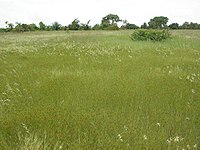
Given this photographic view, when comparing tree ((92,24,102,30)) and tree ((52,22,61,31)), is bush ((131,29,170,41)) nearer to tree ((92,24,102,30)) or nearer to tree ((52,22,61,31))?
tree ((92,24,102,30))

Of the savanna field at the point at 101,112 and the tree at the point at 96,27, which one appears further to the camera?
the tree at the point at 96,27

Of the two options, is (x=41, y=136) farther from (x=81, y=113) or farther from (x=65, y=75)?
(x=65, y=75)

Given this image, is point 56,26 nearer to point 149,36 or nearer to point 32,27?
point 32,27

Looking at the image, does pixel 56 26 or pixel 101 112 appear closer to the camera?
pixel 101 112

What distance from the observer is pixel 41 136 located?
3934mm

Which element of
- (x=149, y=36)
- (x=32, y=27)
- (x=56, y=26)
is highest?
(x=149, y=36)

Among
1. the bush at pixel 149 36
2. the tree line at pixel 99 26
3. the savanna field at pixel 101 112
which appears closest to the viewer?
the savanna field at pixel 101 112

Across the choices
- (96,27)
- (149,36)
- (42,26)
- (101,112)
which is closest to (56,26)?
(42,26)

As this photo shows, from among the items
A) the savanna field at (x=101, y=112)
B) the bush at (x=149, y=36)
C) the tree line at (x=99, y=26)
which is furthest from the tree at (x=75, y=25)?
the savanna field at (x=101, y=112)

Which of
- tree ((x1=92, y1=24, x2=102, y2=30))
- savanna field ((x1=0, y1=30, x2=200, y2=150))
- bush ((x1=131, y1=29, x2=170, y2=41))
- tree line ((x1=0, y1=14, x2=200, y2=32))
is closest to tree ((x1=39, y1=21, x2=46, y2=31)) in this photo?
tree line ((x1=0, y1=14, x2=200, y2=32))

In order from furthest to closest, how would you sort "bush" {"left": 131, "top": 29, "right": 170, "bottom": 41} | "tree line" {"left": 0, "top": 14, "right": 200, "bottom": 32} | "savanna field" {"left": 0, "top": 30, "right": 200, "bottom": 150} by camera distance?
1. "tree line" {"left": 0, "top": 14, "right": 200, "bottom": 32}
2. "bush" {"left": 131, "top": 29, "right": 170, "bottom": 41}
3. "savanna field" {"left": 0, "top": 30, "right": 200, "bottom": 150}

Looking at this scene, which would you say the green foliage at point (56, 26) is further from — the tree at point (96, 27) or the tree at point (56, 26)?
the tree at point (96, 27)

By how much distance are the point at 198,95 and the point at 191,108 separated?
0.92 metres

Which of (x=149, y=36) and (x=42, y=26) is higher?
(x=149, y=36)
